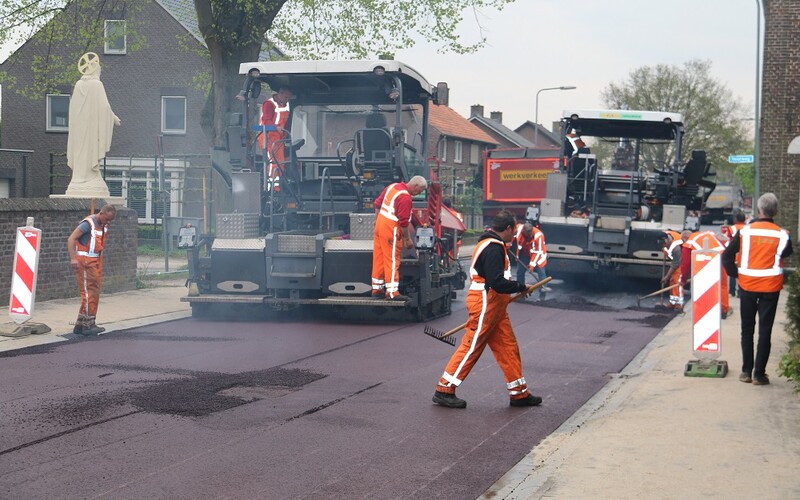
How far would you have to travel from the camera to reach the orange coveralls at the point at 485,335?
872 cm

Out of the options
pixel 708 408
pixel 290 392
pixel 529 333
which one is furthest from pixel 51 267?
pixel 708 408

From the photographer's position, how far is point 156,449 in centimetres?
704

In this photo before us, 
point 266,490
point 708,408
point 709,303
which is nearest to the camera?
point 266,490

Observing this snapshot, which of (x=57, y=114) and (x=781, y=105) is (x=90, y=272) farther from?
(x=57, y=114)

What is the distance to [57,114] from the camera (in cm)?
4166

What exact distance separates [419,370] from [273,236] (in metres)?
3.89

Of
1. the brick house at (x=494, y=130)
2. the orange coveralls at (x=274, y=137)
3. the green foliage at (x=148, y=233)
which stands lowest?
the green foliage at (x=148, y=233)

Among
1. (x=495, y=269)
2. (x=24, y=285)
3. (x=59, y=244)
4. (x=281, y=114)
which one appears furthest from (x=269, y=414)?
(x=59, y=244)

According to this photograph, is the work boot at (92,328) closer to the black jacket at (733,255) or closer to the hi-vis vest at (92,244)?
the hi-vis vest at (92,244)

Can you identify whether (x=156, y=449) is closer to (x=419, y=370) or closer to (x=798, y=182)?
(x=419, y=370)

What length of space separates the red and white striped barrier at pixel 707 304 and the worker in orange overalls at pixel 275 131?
20.4ft

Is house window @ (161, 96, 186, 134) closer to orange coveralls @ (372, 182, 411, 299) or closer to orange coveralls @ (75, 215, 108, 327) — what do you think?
orange coveralls @ (75, 215, 108, 327)

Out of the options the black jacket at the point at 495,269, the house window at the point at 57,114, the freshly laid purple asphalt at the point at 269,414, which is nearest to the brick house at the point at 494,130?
the house window at the point at 57,114

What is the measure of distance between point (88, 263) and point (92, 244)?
0.74 ft
